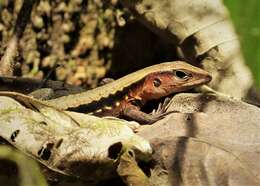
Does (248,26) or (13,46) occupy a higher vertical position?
(248,26)

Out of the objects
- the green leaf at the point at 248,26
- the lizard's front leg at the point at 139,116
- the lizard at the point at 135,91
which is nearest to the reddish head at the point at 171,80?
the lizard at the point at 135,91

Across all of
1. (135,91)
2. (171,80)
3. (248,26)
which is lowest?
(135,91)

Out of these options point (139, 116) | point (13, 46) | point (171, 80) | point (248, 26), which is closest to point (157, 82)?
point (171, 80)

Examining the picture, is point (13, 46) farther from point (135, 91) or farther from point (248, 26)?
point (248, 26)

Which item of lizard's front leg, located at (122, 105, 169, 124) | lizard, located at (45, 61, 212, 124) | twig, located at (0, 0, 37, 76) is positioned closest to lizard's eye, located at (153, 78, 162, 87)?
lizard, located at (45, 61, 212, 124)

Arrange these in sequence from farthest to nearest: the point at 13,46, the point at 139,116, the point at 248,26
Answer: the point at 13,46
the point at 139,116
the point at 248,26

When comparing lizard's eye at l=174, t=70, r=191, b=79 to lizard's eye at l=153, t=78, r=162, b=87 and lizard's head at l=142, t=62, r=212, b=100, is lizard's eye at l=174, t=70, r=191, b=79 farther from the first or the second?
lizard's eye at l=153, t=78, r=162, b=87

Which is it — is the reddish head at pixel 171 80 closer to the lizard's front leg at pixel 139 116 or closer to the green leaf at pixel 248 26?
the lizard's front leg at pixel 139 116
